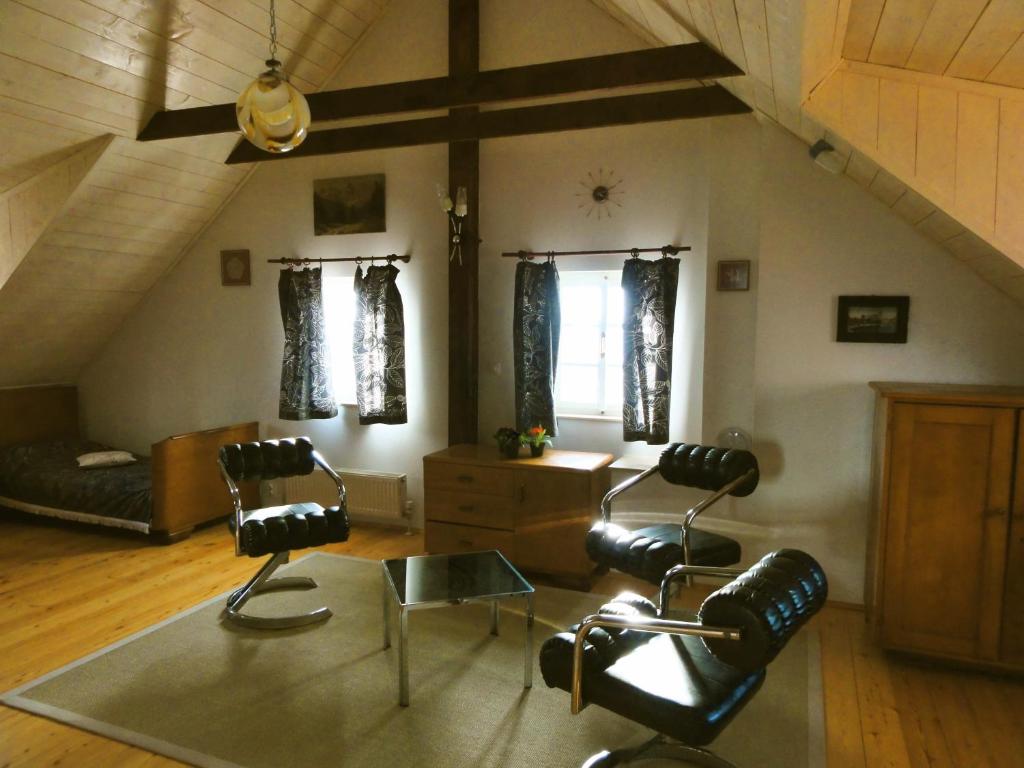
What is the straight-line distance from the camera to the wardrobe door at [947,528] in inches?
110

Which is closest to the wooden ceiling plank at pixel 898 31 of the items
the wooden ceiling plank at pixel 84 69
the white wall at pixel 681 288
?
the white wall at pixel 681 288

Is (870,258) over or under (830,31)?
under

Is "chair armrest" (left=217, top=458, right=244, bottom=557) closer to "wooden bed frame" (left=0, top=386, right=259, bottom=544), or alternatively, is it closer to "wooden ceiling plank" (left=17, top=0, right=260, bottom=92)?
"wooden bed frame" (left=0, top=386, right=259, bottom=544)

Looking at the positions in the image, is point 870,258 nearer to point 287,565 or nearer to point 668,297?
point 668,297

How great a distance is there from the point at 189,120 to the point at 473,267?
70.7 inches

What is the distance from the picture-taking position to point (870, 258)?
3.38 m

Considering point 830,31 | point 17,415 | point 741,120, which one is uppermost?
point 741,120

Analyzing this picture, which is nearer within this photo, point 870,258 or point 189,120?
point 870,258

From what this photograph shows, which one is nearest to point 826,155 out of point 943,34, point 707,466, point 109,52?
point 943,34

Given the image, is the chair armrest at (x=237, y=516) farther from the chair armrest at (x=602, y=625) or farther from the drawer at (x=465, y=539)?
the chair armrest at (x=602, y=625)

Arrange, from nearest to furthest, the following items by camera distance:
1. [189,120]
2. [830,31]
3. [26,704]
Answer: [830,31] < [26,704] < [189,120]

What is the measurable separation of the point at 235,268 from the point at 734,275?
3.49 metres

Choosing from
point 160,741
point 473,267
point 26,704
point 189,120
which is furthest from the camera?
point 473,267

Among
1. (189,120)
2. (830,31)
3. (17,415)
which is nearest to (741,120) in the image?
(830,31)
